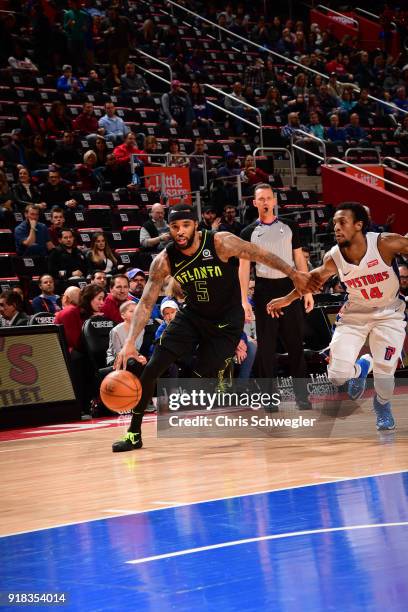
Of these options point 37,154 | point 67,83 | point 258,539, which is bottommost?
point 37,154

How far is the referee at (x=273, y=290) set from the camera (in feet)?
33.3

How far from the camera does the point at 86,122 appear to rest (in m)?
19.0

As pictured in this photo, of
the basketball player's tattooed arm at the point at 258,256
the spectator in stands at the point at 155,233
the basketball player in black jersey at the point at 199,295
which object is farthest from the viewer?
the spectator in stands at the point at 155,233

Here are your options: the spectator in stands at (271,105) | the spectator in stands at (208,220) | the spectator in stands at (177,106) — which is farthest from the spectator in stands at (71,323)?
the spectator in stands at (271,105)

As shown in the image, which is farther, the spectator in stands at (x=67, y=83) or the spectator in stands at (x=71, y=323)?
the spectator in stands at (x=67, y=83)

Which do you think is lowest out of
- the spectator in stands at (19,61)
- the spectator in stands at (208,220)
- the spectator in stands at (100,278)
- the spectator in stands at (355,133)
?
the spectator in stands at (355,133)

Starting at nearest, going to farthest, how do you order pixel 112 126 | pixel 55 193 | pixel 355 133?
pixel 55 193, pixel 112 126, pixel 355 133

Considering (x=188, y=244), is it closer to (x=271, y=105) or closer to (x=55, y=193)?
(x=55, y=193)

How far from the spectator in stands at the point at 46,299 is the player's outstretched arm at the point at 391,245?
578cm

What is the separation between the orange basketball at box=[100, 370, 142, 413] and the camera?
301 inches

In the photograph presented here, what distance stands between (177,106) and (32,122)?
4.31m

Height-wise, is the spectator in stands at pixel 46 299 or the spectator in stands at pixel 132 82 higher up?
the spectator in stands at pixel 132 82

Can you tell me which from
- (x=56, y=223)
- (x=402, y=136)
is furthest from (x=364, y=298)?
(x=402, y=136)

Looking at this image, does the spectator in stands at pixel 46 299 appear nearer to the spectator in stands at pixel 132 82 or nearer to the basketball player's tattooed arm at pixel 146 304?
the basketball player's tattooed arm at pixel 146 304
